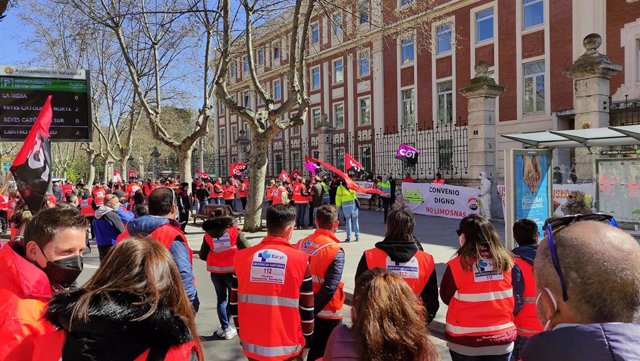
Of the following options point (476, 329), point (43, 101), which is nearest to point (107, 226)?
point (43, 101)

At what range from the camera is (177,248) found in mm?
4145

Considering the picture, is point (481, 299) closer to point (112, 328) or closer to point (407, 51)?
point (112, 328)

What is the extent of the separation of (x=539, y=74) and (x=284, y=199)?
1447 centimetres

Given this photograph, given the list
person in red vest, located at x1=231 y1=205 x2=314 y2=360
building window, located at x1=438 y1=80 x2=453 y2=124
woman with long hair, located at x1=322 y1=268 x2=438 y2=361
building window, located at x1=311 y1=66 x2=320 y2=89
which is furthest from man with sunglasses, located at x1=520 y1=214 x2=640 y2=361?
building window, located at x1=311 y1=66 x2=320 y2=89

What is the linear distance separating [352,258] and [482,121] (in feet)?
24.4

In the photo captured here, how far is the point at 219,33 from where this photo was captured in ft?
56.0

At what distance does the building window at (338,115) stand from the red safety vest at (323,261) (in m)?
30.6

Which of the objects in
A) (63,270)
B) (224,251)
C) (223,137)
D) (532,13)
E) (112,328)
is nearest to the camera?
(112,328)

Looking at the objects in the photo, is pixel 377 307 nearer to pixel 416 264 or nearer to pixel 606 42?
pixel 416 264

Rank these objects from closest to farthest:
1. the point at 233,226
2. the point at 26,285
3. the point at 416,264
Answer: the point at 26,285, the point at 416,264, the point at 233,226

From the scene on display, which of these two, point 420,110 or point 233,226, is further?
point 420,110

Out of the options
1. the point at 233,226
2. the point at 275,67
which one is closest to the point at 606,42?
the point at 233,226

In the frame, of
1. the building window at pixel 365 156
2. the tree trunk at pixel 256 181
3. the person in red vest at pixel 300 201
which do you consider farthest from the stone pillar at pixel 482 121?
the building window at pixel 365 156

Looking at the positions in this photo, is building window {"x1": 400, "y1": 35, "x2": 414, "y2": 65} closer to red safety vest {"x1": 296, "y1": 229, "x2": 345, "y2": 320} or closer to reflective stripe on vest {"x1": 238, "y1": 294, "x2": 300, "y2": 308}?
red safety vest {"x1": 296, "y1": 229, "x2": 345, "y2": 320}
